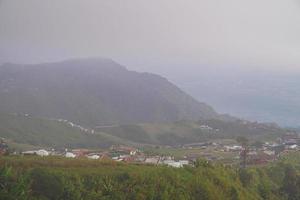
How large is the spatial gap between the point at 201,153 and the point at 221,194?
2670 cm

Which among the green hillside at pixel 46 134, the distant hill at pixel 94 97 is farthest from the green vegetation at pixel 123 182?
the distant hill at pixel 94 97

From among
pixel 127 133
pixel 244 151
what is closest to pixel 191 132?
pixel 127 133

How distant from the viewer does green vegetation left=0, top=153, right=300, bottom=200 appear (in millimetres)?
14812

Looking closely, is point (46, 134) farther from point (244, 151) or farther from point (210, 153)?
point (244, 151)

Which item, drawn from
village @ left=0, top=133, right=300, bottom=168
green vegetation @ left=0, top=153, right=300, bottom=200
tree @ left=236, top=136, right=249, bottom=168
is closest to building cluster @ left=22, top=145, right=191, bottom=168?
village @ left=0, top=133, right=300, bottom=168

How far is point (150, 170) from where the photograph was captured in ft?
60.6

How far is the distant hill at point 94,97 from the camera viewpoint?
9812 centimetres

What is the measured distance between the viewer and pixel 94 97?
112375 millimetres

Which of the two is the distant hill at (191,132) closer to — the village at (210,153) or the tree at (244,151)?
the village at (210,153)

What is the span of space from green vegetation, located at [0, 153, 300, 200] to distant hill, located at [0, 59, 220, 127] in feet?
229

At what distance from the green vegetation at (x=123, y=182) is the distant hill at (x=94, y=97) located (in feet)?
229

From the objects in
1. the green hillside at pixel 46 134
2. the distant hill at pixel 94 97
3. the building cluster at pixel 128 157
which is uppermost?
the distant hill at pixel 94 97

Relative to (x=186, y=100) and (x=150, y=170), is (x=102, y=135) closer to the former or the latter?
(x=150, y=170)

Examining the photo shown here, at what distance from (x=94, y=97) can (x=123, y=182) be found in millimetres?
96247
